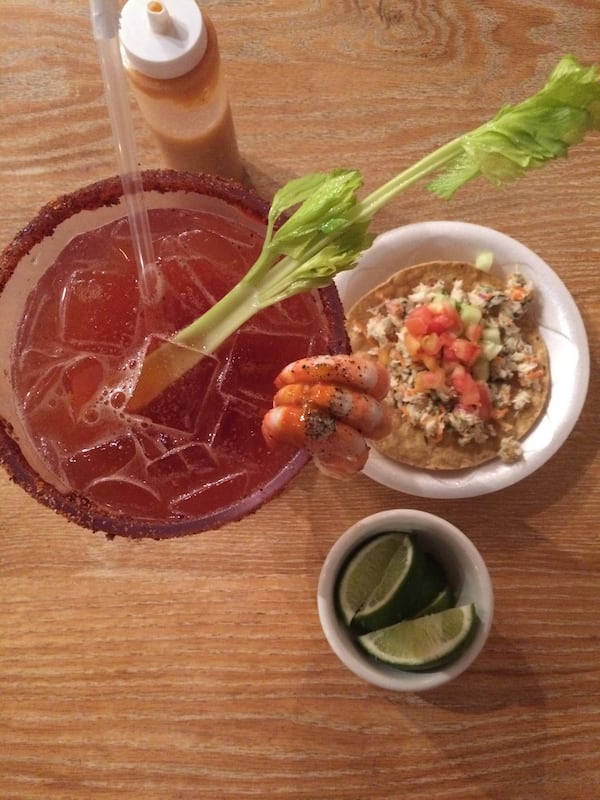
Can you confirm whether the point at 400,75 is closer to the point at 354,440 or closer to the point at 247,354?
the point at 247,354

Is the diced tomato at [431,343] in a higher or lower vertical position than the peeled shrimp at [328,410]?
lower

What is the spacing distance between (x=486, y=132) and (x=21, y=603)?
2.97ft

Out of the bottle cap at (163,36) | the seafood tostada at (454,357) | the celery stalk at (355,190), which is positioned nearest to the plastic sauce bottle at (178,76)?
the bottle cap at (163,36)

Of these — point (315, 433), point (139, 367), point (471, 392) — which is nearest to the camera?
point (315, 433)

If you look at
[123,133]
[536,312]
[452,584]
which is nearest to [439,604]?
[452,584]

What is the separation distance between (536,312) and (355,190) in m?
0.51

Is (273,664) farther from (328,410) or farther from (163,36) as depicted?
(163,36)

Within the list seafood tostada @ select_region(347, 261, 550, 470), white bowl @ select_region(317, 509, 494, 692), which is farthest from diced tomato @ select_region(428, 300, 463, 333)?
white bowl @ select_region(317, 509, 494, 692)

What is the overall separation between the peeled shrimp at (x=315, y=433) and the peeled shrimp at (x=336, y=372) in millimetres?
39

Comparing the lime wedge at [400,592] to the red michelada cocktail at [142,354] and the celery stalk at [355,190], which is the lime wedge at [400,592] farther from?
the celery stalk at [355,190]

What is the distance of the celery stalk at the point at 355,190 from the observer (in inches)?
32.2

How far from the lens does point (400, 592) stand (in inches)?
39.3

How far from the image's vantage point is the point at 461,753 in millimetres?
1091

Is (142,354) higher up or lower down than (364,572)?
higher up
